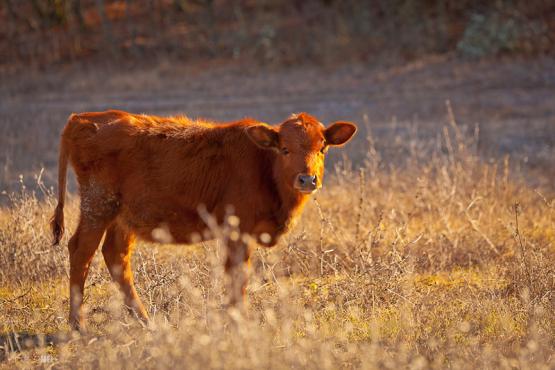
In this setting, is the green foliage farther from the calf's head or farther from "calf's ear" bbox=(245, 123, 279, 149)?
"calf's ear" bbox=(245, 123, 279, 149)

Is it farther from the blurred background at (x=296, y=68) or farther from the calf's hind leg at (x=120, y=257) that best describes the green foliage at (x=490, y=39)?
the calf's hind leg at (x=120, y=257)

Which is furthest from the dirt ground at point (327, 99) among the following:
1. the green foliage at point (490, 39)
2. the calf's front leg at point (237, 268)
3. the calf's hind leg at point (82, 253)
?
the calf's front leg at point (237, 268)

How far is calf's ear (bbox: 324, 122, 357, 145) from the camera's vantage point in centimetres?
671

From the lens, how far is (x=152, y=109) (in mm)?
19969

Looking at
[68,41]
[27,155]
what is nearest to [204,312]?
[27,155]

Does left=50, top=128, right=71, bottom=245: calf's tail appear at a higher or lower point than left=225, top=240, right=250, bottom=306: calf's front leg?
higher

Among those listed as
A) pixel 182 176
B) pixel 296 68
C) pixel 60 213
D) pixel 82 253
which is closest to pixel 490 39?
pixel 296 68

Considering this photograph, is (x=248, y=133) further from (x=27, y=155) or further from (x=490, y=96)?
(x=490, y=96)

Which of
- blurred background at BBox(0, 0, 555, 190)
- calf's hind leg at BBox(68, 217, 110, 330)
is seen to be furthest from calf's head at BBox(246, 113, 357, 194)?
blurred background at BBox(0, 0, 555, 190)

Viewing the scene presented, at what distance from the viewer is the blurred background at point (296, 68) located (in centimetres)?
1584

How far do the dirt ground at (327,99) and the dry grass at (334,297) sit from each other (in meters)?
3.24

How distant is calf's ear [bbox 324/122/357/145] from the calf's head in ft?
0.05

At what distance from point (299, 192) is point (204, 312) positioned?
1436 millimetres

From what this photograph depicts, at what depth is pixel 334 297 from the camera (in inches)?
275
